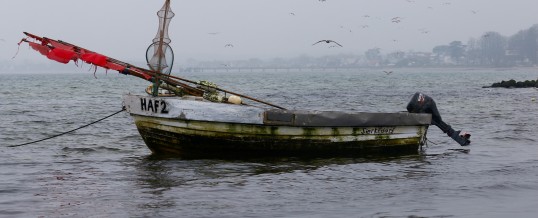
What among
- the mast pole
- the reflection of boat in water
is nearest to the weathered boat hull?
the reflection of boat in water

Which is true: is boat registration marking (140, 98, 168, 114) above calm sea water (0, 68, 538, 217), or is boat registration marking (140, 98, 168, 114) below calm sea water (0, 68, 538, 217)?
above

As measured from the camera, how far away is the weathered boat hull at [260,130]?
14.0 m

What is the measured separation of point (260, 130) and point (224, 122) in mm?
812

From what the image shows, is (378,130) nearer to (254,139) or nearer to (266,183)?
(254,139)

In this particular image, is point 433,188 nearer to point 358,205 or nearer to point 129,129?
point 358,205

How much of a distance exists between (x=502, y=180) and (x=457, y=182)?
0.89m

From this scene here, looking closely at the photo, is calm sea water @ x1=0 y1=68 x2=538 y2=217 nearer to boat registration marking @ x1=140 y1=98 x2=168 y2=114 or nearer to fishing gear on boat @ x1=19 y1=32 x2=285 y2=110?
boat registration marking @ x1=140 y1=98 x2=168 y2=114

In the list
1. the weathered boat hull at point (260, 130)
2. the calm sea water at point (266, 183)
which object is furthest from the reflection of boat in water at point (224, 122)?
the calm sea water at point (266, 183)

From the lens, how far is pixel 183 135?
47.0ft

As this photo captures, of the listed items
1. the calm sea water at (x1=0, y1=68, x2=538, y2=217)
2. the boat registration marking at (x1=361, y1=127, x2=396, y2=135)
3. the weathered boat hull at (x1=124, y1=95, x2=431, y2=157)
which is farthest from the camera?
the boat registration marking at (x1=361, y1=127, x2=396, y2=135)

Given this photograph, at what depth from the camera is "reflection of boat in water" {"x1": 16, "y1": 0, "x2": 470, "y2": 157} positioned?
14.0 m

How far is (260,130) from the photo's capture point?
14203 millimetres

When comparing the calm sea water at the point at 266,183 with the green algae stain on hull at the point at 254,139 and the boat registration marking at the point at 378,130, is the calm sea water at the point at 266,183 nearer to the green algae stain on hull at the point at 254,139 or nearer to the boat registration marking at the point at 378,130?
the green algae stain on hull at the point at 254,139

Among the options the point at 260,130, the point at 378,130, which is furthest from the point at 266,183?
the point at 378,130
